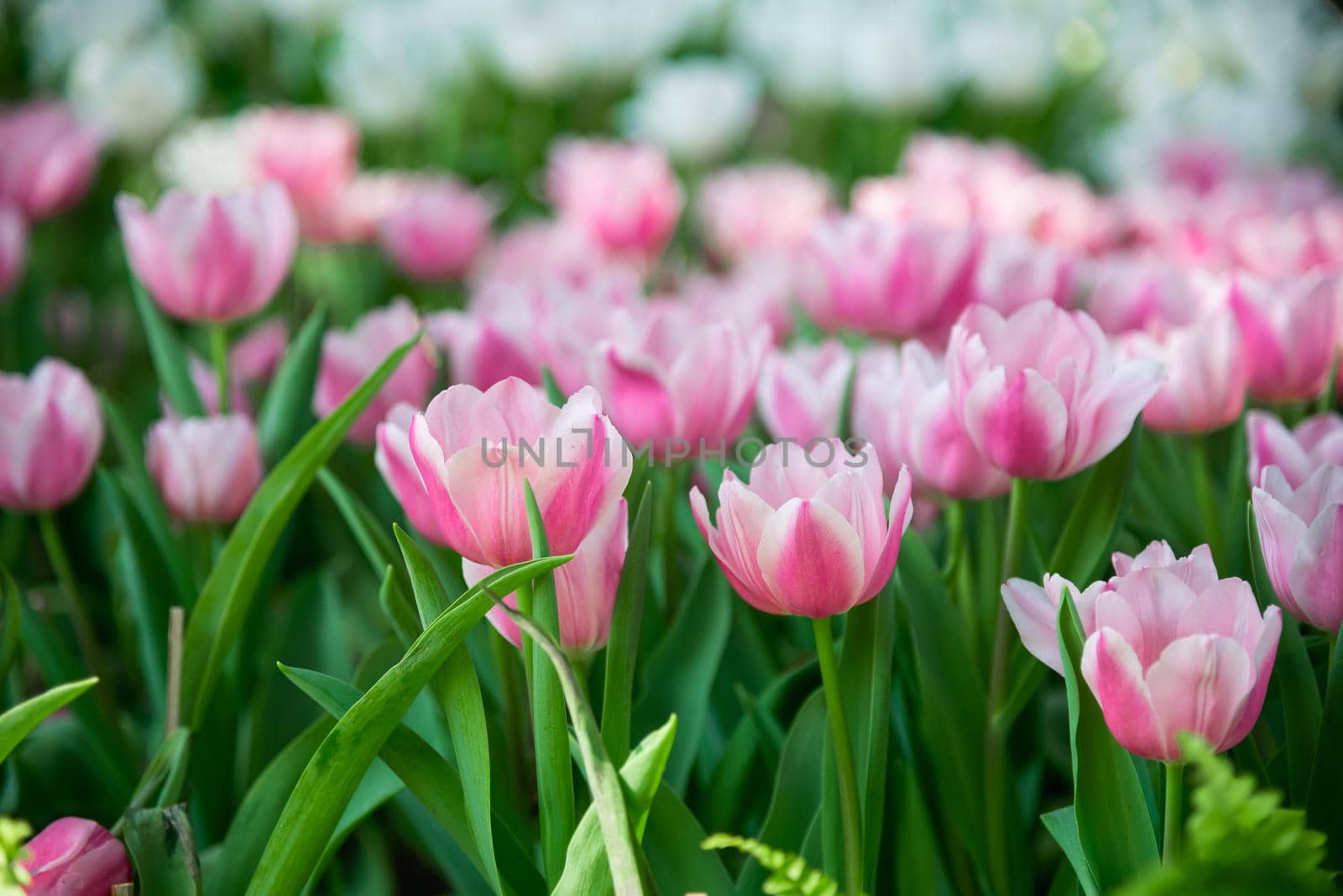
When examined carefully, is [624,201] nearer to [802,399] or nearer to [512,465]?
[802,399]

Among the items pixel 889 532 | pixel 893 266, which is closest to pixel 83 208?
pixel 893 266

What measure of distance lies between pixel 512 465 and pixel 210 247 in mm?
427

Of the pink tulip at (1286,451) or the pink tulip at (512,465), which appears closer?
the pink tulip at (512,465)

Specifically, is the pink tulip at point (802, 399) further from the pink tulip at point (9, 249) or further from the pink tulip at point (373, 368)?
the pink tulip at point (9, 249)

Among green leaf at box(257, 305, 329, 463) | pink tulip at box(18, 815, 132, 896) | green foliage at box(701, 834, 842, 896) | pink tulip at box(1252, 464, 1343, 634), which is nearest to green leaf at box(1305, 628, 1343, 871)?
pink tulip at box(1252, 464, 1343, 634)

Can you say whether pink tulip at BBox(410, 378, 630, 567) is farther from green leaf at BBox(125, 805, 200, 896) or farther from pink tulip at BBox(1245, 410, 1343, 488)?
pink tulip at BBox(1245, 410, 1343, 488)

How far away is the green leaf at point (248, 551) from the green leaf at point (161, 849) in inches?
5.3

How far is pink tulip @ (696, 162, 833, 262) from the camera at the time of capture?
1312 mm

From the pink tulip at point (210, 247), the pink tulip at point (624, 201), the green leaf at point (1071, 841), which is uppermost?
the pink tulip at point (624, 201)

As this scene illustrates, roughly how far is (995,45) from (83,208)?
4.77ft

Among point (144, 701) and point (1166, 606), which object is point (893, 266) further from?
point (144, 701)

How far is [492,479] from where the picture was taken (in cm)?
42

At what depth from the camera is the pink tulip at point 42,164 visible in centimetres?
115

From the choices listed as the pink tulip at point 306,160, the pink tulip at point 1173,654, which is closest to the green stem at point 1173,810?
the pink tulip at point 1173,654
